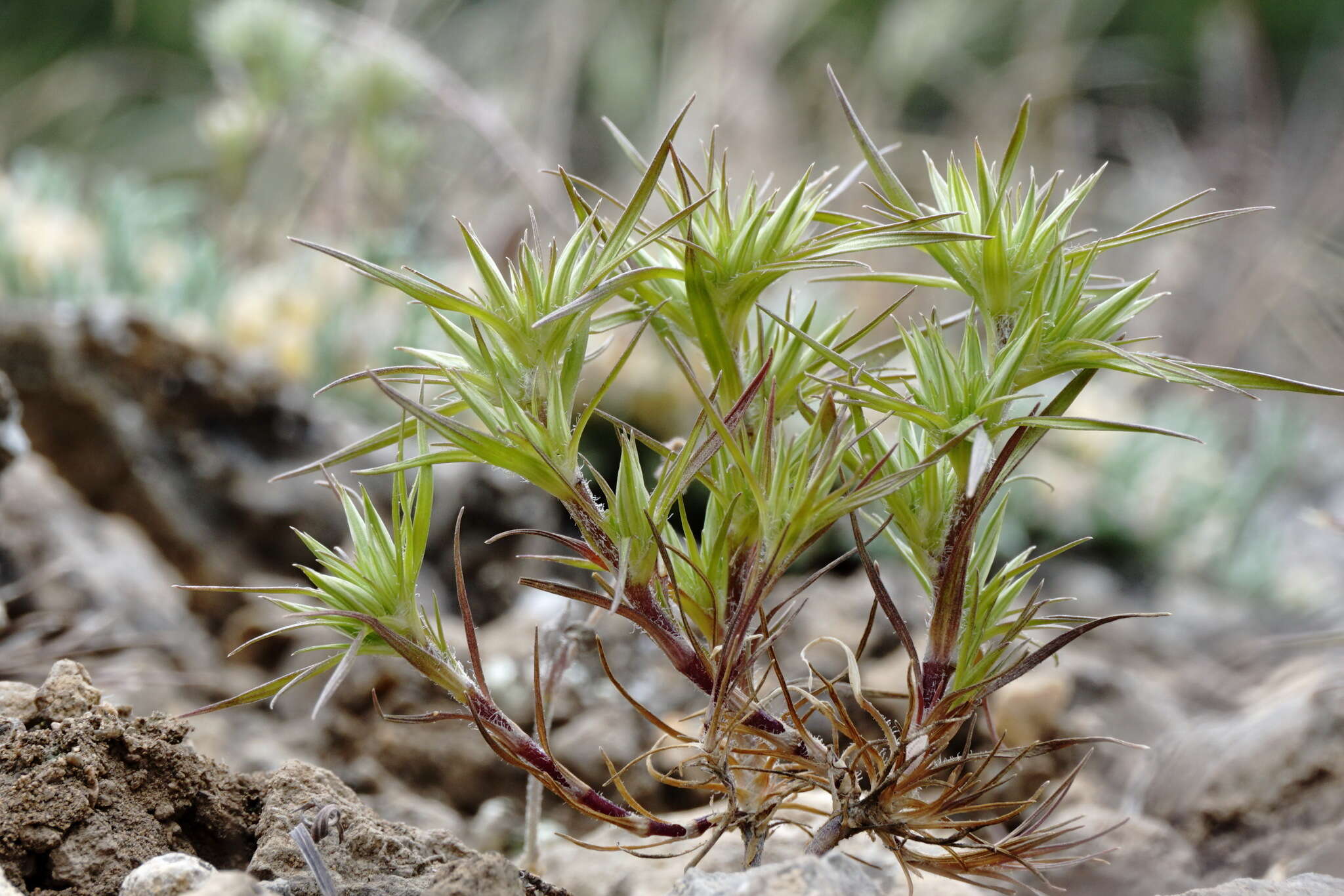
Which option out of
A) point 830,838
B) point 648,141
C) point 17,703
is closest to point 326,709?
point 17,703

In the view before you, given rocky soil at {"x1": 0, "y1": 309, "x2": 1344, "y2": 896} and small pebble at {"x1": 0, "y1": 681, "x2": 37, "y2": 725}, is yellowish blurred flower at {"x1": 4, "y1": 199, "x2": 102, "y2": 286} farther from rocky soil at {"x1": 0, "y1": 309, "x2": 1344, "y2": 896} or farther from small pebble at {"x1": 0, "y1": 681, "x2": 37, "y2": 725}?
small pebble at {"x1": 0, "y1": 681, "x2": 37, "y2": 725}

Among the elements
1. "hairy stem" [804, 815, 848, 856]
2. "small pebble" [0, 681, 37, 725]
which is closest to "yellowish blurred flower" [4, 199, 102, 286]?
"small pebble" [0, 681, 37, 725]

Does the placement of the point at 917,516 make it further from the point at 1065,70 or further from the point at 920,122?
the point at 920,122

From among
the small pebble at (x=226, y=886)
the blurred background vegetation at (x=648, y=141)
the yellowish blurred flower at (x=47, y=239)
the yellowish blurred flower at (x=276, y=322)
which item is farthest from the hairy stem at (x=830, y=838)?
the yellowish blurred flower at (x=47, y=239)

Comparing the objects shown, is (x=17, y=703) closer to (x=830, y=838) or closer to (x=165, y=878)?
(x=165, y=878)

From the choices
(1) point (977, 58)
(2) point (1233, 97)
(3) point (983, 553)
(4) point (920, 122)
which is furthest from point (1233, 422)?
(3) point (983, 553)

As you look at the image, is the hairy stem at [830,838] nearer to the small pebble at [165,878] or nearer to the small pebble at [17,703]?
the small pebble at [165,878]
